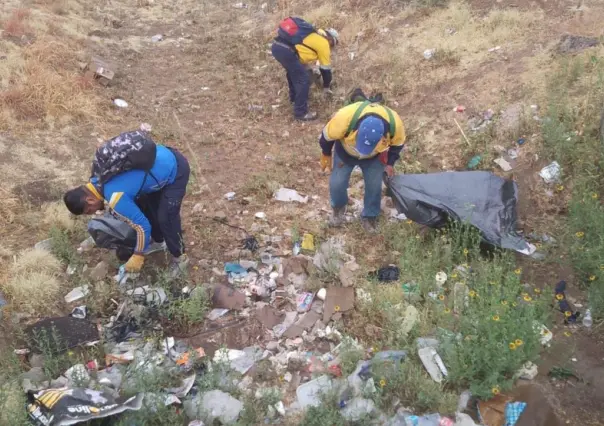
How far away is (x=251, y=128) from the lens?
6.69 metres

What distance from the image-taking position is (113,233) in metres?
4.18

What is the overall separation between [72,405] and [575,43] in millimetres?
5927

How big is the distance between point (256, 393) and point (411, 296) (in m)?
1.24

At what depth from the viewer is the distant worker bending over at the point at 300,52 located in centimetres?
637

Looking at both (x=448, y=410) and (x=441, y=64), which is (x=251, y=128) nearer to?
(x=441, y=64)

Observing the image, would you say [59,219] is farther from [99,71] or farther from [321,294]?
[99,71]

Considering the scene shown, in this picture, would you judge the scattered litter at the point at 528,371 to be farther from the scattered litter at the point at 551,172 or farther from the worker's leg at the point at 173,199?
the worker's leg at the point at 173,199

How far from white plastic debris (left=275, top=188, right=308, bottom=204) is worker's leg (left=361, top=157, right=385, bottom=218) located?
2.72ft

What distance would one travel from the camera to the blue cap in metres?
3.88

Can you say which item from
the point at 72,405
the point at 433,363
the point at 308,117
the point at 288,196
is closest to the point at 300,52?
the point at 308,117

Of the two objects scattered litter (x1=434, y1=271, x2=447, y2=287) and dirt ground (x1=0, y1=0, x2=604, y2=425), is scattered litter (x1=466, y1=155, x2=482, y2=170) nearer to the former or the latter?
dirt ground (x1=0, y1=0, x2=604, y2=425)

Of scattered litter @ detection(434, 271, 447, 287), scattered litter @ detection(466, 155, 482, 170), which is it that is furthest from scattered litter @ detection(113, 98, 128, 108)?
scattered litter @ detection(434, 271, 447, 287)

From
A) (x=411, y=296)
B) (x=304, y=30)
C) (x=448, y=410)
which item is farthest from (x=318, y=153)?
(x=448, y=410)

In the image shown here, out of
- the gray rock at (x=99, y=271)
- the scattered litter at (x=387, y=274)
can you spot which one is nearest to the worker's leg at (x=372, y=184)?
the scattered litter at (x=387, y=274)
